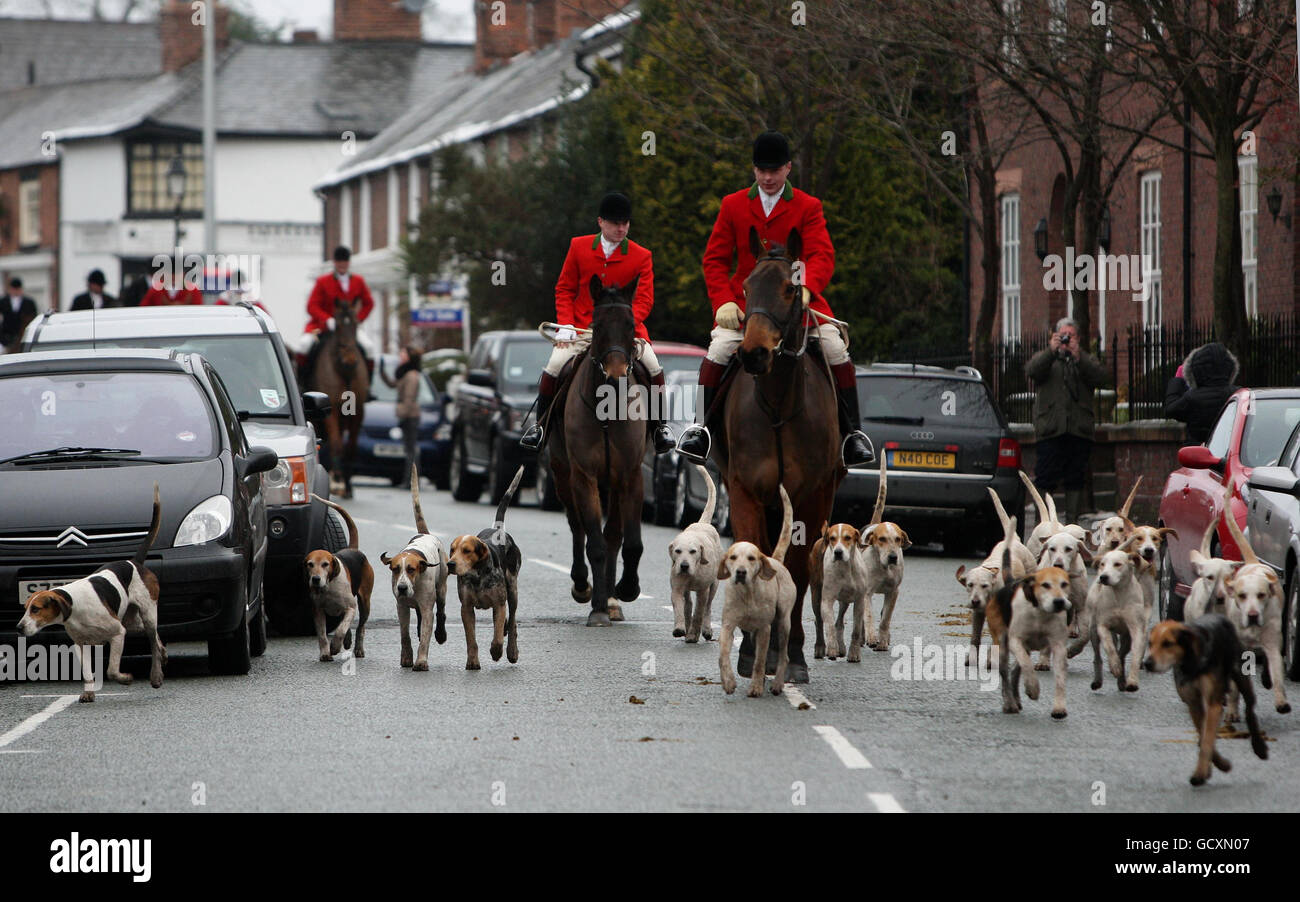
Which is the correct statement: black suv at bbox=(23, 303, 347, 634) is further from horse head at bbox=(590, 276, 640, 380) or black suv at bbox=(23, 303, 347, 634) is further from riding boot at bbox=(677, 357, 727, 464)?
riding boot at bbox=(677, 357, 727, 464)

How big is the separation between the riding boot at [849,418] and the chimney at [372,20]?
7796 centimetres

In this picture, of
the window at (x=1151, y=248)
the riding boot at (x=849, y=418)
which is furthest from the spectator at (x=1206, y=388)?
the window at (x=1151, y=248)

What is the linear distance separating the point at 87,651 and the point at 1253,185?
19206mm

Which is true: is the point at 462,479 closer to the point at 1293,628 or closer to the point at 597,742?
the point at 1293,628

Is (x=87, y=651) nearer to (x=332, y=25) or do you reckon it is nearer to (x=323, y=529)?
(x=323, y=529)

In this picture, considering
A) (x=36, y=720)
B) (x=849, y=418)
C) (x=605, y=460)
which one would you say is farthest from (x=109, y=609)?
(x=605, y=460)

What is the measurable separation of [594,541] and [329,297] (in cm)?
1173

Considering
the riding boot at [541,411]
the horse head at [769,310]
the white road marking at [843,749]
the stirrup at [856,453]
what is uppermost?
the horse head at [769,310]

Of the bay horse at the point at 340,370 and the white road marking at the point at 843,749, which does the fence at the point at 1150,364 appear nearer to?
the bay horse at the point at 340,370

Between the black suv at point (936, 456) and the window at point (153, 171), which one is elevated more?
the window at point (153, 171)

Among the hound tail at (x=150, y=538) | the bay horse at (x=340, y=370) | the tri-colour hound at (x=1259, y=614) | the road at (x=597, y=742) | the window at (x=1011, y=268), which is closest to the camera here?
the road at (x=597, y=742)

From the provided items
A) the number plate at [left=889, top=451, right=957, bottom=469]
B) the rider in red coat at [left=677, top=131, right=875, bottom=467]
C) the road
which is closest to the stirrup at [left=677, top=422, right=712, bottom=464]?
the rider in red coat at [left=677, top=131, right=875, bottom=467]

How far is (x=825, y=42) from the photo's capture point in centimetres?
→ 2352

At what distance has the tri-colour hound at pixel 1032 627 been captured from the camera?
10023 millimetres
